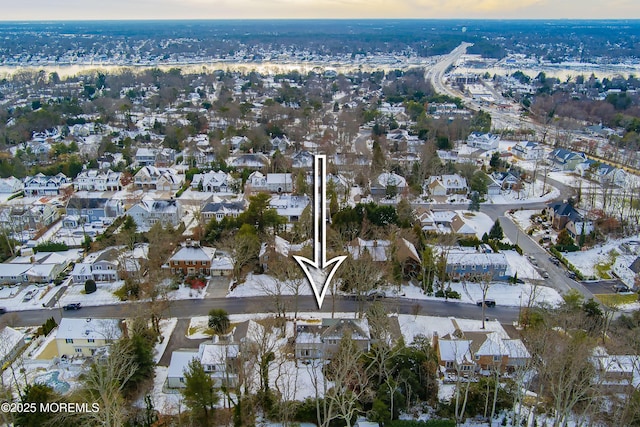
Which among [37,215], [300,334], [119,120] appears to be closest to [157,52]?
[119,120]

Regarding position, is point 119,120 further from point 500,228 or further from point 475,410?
point 475,410

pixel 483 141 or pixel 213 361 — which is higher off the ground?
pixel 483 141

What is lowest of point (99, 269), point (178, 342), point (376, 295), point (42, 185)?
point (178, 342)

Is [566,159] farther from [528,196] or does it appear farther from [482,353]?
[482,353]

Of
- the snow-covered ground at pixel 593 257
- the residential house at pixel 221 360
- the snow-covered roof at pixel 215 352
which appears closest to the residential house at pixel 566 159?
the snow-covered ground at pixel 593 257

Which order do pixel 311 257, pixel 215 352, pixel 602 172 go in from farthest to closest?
pixel 602 172, pixel 215 352, pixel 311 257

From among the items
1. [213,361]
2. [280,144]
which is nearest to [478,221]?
[213,361]

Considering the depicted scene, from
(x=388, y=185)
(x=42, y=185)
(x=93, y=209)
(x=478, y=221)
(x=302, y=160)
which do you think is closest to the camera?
(x=93, y=209)
